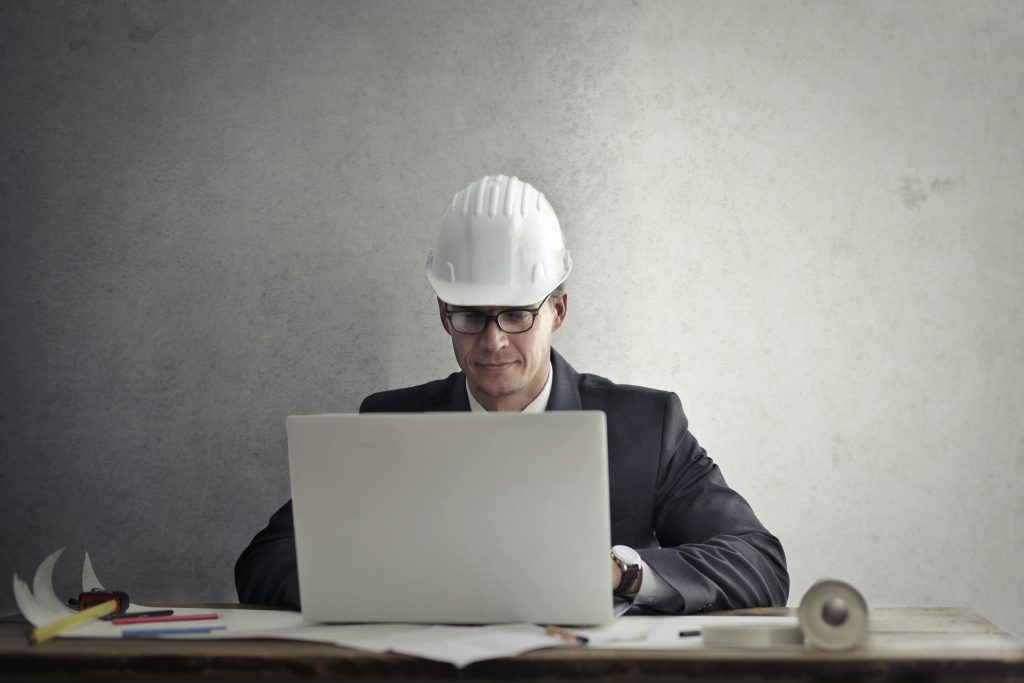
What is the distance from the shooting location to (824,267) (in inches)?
109

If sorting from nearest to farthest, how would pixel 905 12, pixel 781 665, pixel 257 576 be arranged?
pixel 781 665 → pixel 257 576 → pixel 905 12

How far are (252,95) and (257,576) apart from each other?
149cm

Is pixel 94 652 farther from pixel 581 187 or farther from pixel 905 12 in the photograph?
pixel 905 12

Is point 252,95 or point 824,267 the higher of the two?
point 252,95

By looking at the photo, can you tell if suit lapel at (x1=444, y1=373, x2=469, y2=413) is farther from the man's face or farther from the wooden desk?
the wooden desk

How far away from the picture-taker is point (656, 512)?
92.7 inches

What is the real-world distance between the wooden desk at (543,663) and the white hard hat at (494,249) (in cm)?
97

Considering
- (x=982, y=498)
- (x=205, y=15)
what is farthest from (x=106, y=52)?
(x=982, y=498)

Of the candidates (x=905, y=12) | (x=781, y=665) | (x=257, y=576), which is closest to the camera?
(x=781, y=665)

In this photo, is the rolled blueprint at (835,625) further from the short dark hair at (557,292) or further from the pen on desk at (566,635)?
the short dark hair at (557,292)

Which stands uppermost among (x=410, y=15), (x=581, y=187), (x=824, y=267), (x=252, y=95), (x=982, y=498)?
(x=410, y=15)

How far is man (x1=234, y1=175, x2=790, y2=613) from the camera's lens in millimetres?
2031

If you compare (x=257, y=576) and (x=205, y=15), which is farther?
(x=205, y=15)

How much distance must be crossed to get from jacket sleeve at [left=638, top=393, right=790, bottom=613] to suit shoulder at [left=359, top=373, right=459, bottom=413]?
55 cm
